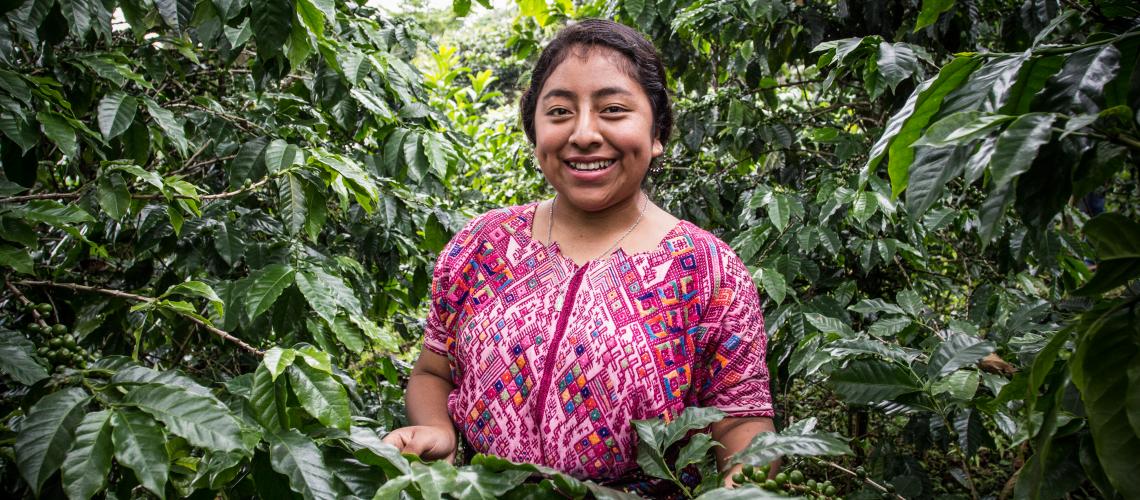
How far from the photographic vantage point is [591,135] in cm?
152

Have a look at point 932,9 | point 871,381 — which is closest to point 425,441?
point 871,381

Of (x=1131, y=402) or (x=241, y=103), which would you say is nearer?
(x=1131, y=402)

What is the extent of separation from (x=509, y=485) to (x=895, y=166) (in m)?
0.63

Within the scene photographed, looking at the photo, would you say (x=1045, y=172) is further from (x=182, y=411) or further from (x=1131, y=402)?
(x=182, y=411)

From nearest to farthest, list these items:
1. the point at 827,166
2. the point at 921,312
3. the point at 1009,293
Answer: the point at 921,312
the point at 1009,293
the point at 827,166

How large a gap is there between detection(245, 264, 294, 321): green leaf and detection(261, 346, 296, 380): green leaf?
0.64 m

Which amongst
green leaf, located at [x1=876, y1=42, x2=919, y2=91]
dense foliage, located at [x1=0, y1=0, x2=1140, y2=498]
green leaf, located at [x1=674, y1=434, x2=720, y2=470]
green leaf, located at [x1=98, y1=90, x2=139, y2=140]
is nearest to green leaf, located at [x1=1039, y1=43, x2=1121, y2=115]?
dense foliage, located at [x1=0, y1=0, x2=1140, y2=498]

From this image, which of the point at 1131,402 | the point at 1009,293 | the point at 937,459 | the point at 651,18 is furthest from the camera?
the point at 937,459

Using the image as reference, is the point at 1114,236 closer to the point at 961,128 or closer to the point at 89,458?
the point at 961,128

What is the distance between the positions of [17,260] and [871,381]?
1.54 metres

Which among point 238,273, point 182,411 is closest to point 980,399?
point 182,411

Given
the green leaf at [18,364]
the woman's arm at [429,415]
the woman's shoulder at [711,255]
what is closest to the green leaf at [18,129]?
the green leaf at [18,364]

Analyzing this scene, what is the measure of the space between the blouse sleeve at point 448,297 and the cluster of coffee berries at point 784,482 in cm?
76

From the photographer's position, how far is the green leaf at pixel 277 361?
102 cm
